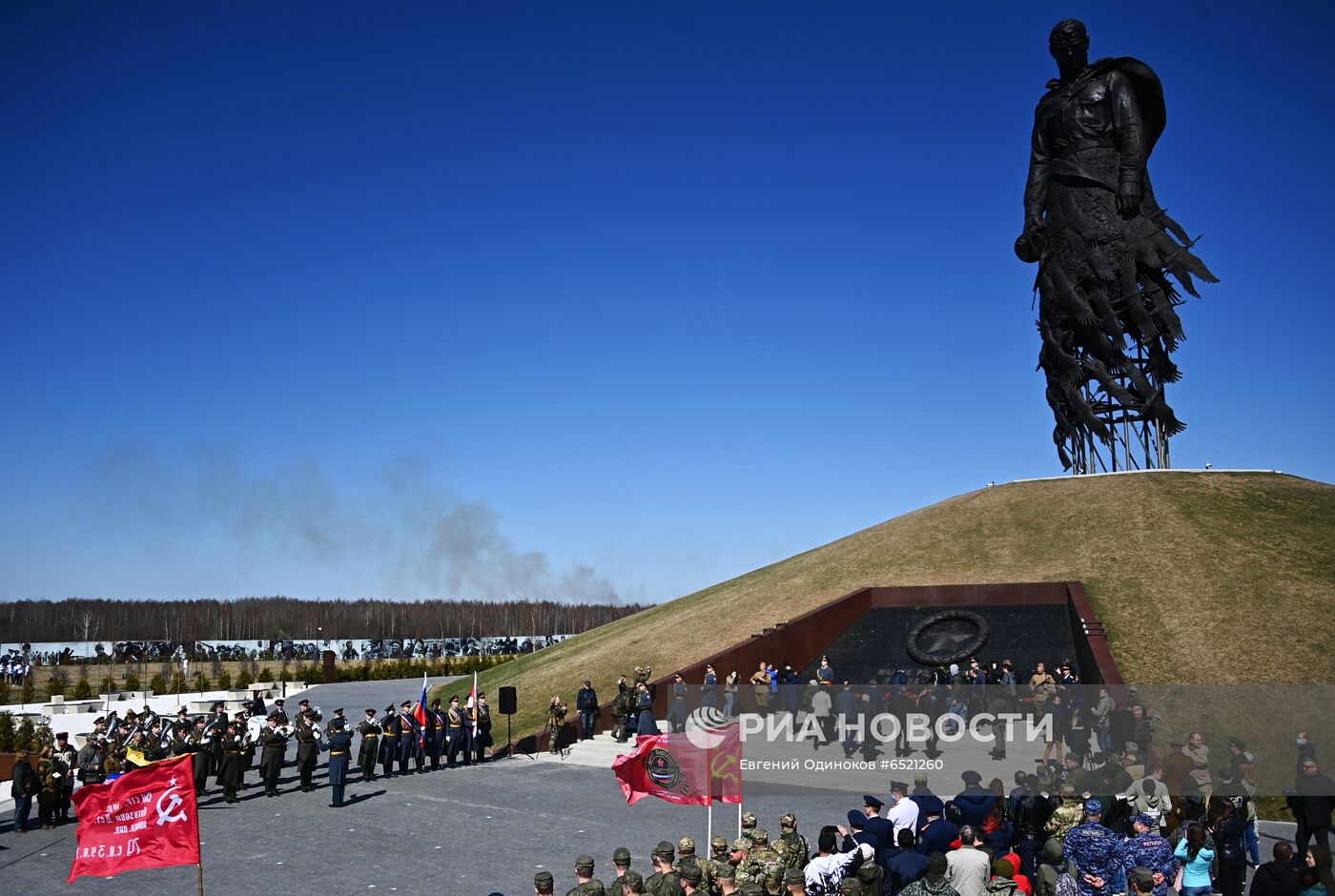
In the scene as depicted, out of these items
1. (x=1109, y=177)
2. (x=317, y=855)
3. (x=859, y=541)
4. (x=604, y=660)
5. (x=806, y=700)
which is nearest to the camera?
(x=317, y=855)

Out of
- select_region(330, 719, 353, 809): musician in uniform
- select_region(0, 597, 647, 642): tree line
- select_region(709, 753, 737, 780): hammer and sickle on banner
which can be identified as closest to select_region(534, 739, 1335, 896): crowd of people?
select_region(709, 753, 737, 780): hammer and sickle on banner

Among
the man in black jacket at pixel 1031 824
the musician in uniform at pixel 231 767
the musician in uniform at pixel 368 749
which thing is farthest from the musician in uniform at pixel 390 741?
the man in black jacket at pixel 1031 824

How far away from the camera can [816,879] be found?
9.88m

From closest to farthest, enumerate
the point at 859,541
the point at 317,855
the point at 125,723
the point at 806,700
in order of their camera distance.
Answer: the point at 317,855 → the point at 125,723 → the point at 806,700 → the point at 859,541

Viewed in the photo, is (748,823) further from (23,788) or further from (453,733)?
(23,788)

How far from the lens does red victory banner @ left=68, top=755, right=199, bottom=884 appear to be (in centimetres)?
1041

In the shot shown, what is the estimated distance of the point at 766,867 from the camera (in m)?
9.72

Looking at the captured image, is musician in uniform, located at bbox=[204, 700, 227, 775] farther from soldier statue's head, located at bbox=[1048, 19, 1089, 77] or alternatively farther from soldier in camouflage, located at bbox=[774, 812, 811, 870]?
soldier statue's head, located at bbox=[1048, 19, 1089, 77]

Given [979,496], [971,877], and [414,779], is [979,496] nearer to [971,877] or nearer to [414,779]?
[414,779]

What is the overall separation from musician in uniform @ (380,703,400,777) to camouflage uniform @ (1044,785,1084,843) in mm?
14674

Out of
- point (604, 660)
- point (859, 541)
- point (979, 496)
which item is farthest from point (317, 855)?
point (979, 496)

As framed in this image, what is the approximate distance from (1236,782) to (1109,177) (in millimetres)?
28538

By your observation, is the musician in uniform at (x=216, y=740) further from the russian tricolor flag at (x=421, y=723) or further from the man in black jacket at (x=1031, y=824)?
the man in black jacket at (x=1031, y=824)

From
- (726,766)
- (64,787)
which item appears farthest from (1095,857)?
(64,787)
